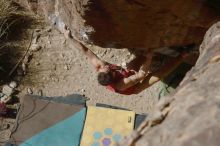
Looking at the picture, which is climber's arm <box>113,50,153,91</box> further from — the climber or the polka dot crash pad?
the polka dot crash pad

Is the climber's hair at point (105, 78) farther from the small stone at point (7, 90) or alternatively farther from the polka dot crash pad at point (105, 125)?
the small stone at point (7, 90)

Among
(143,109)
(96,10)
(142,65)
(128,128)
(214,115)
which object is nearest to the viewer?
(214,115)

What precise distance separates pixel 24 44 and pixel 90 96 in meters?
0.65

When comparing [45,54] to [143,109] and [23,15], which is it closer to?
[23,15]

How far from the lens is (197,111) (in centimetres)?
43

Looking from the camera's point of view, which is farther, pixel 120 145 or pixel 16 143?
pixel 16 143

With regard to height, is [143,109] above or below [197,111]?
below

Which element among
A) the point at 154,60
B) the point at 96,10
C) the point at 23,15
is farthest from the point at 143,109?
the point at 96,10

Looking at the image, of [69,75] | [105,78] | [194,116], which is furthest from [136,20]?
[69,75]

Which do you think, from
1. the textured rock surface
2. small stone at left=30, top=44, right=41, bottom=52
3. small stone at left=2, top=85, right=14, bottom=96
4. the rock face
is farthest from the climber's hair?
small stone at left=30, top=44, right=41, bottom=52

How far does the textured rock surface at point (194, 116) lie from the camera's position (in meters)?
0.40

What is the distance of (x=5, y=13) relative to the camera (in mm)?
3453

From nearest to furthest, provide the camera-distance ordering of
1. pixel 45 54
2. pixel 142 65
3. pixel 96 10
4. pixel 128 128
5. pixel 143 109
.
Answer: pixel 96 10 → pixel 142 65 → pixel 128 128 → pixel 143 109 → pixel 45 54

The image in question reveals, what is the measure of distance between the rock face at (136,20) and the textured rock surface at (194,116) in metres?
0.47
